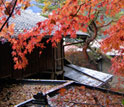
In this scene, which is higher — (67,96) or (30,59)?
(30,59)

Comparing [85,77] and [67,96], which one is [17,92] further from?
[85,77]

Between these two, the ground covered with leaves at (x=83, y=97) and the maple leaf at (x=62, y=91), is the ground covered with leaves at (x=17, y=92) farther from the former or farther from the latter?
the ground covered with leaves at (x=83, y=97)

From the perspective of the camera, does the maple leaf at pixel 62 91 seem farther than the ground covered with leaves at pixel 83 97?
Yes

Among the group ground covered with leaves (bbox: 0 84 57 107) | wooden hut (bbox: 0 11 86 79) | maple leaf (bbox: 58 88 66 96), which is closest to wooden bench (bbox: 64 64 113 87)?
wooden hut (bbox: 0 11 86 79)

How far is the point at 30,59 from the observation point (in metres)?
8.82

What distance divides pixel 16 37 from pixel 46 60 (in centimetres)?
437

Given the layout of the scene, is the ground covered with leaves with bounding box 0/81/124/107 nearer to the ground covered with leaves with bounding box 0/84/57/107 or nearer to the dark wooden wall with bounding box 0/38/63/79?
the ground covered with leaves with bounding box 0/84/57/107

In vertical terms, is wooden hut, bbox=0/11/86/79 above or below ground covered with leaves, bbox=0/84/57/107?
above

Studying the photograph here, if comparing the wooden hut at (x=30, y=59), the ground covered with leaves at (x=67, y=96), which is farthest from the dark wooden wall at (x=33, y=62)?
the ground covered with leaves at (x=67, y=96)

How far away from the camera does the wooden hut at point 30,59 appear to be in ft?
23.9

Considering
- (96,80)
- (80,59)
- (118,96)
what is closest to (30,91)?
(118,96)

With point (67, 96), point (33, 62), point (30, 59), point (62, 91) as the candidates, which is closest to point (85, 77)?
point (33, 62)

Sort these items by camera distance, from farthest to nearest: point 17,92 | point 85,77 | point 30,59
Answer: point 85,77, point 30,59, point 17,92

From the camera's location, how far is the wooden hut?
7.29 m
